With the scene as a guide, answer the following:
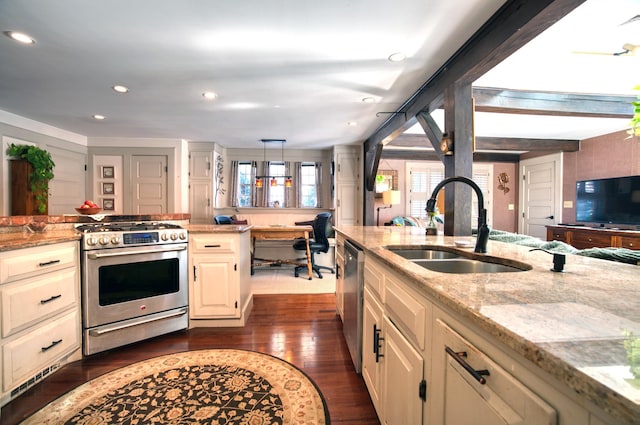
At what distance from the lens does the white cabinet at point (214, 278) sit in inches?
94.5

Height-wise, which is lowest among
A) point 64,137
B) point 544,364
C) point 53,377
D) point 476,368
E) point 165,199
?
point 53,377

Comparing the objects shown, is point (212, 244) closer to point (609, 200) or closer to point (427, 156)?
point (427, 156)

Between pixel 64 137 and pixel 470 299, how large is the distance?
607 cm

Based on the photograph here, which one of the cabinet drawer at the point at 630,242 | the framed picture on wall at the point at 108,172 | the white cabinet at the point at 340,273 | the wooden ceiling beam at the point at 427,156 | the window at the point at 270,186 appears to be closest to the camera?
the white cabinet at the point at 340,273

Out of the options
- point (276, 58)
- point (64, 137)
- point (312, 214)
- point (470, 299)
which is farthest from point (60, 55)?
point (312, 214)

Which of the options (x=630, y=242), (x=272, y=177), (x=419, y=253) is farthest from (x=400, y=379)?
(x=272, y=177)

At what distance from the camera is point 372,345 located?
4.75 feet

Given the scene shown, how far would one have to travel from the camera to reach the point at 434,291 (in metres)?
0.74

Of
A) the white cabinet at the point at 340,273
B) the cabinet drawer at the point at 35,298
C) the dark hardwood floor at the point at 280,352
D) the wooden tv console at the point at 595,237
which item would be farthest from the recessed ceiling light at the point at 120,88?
the wooden tv console at the point at 595,237

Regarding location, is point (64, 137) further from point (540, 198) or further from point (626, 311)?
point (540, 198)

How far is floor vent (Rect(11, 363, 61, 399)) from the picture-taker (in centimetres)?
155

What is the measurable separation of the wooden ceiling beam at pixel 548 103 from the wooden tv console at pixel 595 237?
1.72 m

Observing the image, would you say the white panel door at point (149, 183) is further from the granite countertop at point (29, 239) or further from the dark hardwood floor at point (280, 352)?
the dark hardwood floor at point (280, 352)

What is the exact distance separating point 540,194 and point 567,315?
691cm
